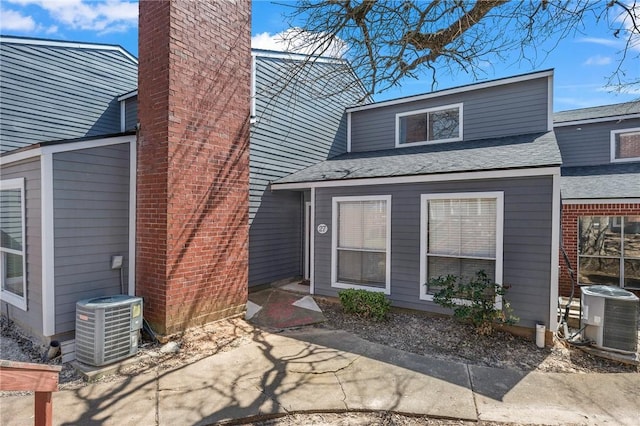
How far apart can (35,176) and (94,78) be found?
7.17 m

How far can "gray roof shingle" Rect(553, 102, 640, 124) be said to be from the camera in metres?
11.5

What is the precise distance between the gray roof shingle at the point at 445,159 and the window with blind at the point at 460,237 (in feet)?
2.04

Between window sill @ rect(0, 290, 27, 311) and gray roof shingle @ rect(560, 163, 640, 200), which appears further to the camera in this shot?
gray roof shingle @ rect(560, 163, 640, 200)

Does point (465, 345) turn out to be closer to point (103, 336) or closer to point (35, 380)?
point (103, 336)

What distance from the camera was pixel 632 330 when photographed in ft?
16.3

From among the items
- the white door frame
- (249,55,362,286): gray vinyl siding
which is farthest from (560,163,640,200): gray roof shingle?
the white door frame

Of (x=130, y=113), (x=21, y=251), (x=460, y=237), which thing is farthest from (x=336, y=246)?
(x=130, y=113)

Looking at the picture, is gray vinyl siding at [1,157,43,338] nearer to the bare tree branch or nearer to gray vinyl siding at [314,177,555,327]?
the bare tree branch

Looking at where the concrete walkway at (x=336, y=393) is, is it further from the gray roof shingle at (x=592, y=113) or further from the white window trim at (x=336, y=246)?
the gray roof shingle at (x=592, y=113)

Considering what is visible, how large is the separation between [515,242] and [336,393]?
4013mm

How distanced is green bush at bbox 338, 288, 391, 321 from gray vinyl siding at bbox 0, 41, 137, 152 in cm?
873

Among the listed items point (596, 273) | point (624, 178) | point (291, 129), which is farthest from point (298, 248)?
point (624, 178)

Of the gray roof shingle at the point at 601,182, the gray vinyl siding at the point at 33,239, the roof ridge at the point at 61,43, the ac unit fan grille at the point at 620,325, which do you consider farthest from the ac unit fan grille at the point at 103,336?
the gray roof shingle at the point at 601,182

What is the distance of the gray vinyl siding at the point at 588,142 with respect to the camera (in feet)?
36.9
